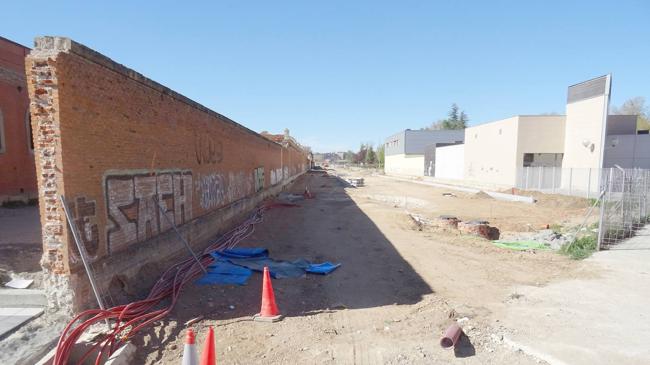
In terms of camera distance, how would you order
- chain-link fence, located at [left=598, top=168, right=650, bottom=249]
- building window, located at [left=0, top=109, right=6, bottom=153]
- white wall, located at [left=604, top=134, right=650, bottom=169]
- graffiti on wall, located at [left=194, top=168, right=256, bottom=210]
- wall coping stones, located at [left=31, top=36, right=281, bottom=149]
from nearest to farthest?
1. wall coping stones, located at [left=31, top=36, right=281, bottom=149]
2. graffiti on wall, located at [left=194, top=168, right=256, bottom=210]
3. chain-link fence, located at [left=598, top=168, right=650, bottom=249]
4. building window, located at [left=0, top=109, right=6, bottom=153]
5. white wall, located at [left=604, top=134, right=650, bottom=169]

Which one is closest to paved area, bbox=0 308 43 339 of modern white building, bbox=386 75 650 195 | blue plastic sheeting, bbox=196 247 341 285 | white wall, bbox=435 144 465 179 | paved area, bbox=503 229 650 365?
blue plastic sheeting, bbox=196 247 341 285

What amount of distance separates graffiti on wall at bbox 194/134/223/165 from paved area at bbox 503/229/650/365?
8373mm

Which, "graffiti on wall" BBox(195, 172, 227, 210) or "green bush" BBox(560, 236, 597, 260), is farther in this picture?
"graffiti on wall" BBox(195, 172, 227, 210)

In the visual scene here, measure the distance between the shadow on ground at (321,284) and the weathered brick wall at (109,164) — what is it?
1324mm

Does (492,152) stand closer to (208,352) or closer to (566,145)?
(566,145)

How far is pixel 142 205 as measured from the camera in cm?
676

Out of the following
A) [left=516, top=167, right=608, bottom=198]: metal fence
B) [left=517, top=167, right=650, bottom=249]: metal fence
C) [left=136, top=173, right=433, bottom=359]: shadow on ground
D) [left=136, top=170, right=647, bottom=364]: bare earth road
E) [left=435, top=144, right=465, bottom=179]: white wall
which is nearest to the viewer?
[left=136, top=170, right=647, bottom=364]: bare earth road

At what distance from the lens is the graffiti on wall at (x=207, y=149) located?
33.2 ft

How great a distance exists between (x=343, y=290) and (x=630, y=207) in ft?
34.3

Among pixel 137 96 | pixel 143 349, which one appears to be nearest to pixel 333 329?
pixel 143 349

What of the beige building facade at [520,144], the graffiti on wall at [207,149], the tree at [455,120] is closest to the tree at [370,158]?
the tree at [455,120]

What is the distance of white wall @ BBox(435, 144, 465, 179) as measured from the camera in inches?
1764

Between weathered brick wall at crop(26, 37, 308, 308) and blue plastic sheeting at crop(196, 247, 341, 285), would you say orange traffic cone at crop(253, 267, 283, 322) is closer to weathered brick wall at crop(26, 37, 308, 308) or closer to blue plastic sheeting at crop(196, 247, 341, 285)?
blue plastic sheeting at crop(196, 247, 341, 285)

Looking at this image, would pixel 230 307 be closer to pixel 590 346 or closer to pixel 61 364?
pixel 61 364
